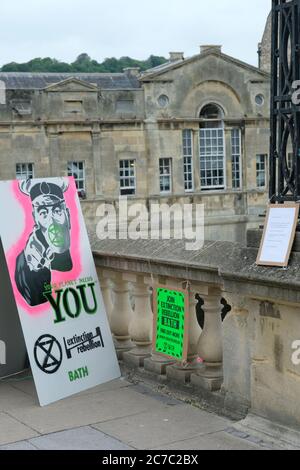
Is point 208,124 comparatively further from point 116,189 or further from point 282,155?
point 282,155

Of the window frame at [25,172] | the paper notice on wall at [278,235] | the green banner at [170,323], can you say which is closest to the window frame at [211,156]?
the window frame at [25,172]

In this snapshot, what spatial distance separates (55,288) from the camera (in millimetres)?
5809

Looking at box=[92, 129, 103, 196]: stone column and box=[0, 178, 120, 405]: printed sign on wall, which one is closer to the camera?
box=[0, 178, 120, 405]: printed sign on wall

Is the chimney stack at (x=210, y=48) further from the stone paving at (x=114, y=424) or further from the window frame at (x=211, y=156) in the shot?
the stone paving at (x=114, y=424)

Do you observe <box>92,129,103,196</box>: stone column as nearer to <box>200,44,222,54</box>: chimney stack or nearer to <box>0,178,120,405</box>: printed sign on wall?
<box>200,44,222,54</box>: chimney stack

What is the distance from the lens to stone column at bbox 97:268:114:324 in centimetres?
637

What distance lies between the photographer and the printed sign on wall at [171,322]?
5535 millimetres

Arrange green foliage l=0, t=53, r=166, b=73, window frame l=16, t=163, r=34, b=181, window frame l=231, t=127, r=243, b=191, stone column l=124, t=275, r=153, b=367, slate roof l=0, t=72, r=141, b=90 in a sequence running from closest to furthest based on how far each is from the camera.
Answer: stone column l=124, t=275, r=153, b=367
window frame l=16, t=163, r=34, b=181
slate roof l=0, t=72, r=141, b=90
window frame l=231, t=127, r=243, b=191
green foliage l=0, t=53, r=166, b=73

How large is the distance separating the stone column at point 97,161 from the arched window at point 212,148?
646cm

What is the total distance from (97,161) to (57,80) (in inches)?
301

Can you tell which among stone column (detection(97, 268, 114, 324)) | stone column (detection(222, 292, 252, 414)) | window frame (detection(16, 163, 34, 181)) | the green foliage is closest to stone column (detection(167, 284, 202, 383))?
stone column (detection(222, 292, 252, 414))

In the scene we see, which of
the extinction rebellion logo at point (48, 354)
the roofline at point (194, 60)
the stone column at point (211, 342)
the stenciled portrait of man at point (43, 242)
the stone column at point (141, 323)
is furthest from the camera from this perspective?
the roofline at point (194, 60)

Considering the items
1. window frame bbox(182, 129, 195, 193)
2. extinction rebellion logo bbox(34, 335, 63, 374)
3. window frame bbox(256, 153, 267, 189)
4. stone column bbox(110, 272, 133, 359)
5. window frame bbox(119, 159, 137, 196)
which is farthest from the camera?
window frame bbox(256, 153, 267, 189)
